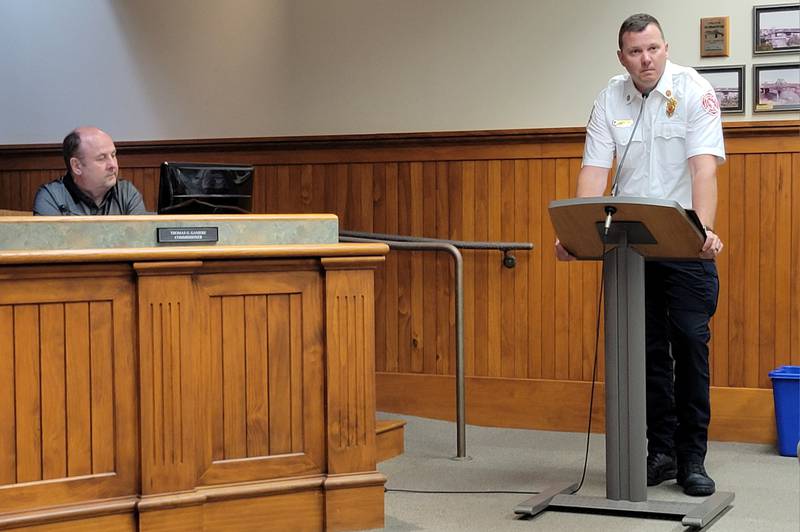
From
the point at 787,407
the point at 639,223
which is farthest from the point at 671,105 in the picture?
the point at 787,407

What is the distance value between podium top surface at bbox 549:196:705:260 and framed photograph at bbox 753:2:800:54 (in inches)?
69.7

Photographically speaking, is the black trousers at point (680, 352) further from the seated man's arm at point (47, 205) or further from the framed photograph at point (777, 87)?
the seated man's arm at point (47, 205)

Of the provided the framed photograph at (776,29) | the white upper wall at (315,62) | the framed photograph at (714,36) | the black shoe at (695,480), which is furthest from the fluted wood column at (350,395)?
the framed photograph at (776,29)

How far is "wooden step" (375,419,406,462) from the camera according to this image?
462 cm

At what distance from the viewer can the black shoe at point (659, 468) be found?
3.92 meters

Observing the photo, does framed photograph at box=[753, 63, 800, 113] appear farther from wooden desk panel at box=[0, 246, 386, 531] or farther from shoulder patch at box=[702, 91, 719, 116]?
wooden desk panel at box=[0, 246, 386, 531]

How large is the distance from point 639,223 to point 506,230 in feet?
6.23

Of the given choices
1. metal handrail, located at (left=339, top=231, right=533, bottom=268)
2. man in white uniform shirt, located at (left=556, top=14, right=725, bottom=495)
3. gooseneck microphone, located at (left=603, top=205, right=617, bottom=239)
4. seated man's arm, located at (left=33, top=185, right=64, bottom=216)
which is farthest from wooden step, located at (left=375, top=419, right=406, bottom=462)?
gooseneck microphone, located at (left=603, top=205, right=617, bottom=239)

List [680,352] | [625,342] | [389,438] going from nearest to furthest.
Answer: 1. [625,342]
2. [680,352]
3. [389,438]

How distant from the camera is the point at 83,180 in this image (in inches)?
162

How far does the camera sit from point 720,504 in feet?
11.5

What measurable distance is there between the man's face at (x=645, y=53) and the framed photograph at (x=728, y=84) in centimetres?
116

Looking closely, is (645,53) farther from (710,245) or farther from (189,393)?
(189,393)

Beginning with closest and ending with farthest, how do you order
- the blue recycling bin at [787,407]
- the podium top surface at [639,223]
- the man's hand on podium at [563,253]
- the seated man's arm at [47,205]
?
the podium top surface at [639,223] < the man's hand on podium at [563,253] < the seated man's arm at [47,205] < the blue recycling bin at [787,407]
